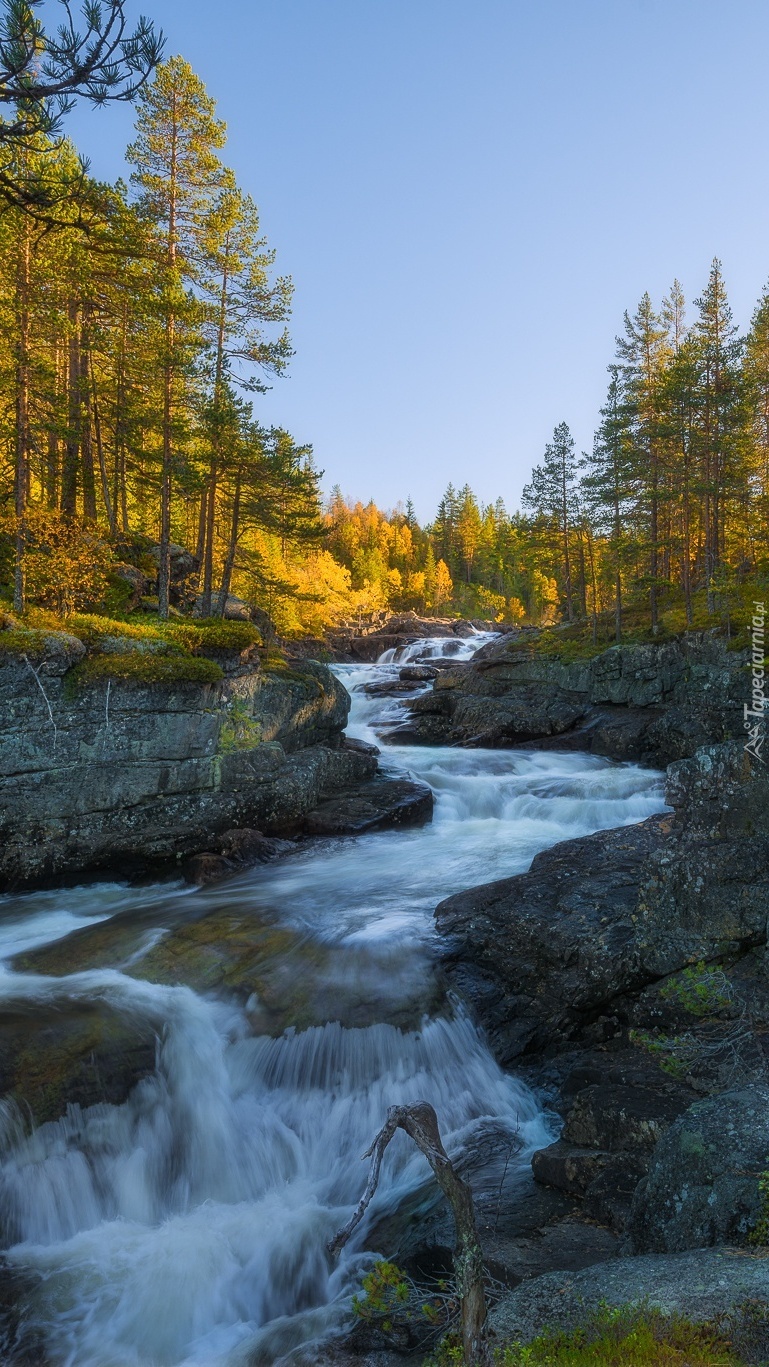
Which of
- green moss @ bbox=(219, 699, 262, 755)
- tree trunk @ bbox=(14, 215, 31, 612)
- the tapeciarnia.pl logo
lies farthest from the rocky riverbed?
the tapeciarnia.pl logo

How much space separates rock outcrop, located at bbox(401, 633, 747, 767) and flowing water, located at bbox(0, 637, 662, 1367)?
534 inches

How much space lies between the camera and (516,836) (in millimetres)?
15789

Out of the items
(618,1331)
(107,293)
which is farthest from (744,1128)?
(107,293)

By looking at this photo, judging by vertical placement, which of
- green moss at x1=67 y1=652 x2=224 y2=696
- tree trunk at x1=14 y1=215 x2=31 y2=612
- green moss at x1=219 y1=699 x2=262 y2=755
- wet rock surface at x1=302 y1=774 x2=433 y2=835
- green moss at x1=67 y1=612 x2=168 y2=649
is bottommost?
wet rock surface at x1=302 y1=774 x2=433 y2=835

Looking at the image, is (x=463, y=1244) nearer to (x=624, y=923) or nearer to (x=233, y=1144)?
(x=233, y=1144)

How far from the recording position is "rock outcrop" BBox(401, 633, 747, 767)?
22.3 meters

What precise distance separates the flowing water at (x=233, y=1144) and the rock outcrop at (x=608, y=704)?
44.5 ft

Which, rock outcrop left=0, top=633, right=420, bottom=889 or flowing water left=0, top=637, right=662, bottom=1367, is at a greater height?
rock outcrop left=0, top=633, right=420, bottom=889

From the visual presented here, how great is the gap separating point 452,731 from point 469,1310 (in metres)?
23.2

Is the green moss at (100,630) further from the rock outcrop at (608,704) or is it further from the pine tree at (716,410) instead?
the pine tree at (716,410)

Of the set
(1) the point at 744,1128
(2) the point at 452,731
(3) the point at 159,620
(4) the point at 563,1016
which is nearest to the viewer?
(1) the point at 744,1128

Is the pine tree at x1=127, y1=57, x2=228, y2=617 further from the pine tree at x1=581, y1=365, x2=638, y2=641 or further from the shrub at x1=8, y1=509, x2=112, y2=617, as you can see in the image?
the pine tree at x1=581, y1=365, x2=638, y2=641

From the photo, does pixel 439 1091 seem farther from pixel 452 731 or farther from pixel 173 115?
pixel 173 115

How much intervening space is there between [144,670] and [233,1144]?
910 centimetres
